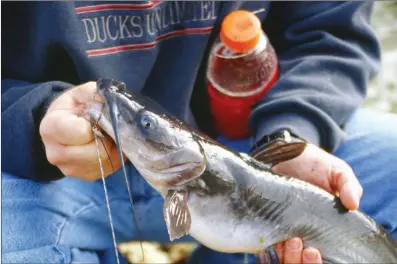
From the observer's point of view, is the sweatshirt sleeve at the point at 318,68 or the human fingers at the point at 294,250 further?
the sweatshirt sleeve at the point at 318,68

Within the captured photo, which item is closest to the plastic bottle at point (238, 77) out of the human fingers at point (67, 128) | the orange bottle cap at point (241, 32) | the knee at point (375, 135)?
the orange bottle cap at point (241, 32)

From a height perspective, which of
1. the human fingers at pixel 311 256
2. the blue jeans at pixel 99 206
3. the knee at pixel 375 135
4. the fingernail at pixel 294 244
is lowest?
the blue jeans at pixel 99 206

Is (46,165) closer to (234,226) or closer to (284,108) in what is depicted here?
(234,226)

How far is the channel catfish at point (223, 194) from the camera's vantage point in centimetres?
123

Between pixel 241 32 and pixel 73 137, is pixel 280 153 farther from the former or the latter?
pixel 73 137

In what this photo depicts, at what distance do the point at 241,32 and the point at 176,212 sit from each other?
22.0 inches

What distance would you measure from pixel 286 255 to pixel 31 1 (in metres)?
0.97

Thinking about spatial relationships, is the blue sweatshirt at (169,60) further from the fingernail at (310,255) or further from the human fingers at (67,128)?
the fingernail at (310,255)

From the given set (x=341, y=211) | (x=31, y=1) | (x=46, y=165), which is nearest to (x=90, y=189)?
(x=46, y=165)

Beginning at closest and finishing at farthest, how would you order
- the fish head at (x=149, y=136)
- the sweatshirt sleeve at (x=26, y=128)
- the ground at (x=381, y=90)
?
1. the fish head at (x=149, y=136)
2. the sweatshirt sleeve at (x=26, y=128)
3. the ground at (x=381, y=90)

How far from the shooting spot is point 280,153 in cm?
140

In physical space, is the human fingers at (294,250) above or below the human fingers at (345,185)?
below

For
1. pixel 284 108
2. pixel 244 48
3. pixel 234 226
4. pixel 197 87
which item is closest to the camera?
pixel 234 226

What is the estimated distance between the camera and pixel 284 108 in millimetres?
1721
